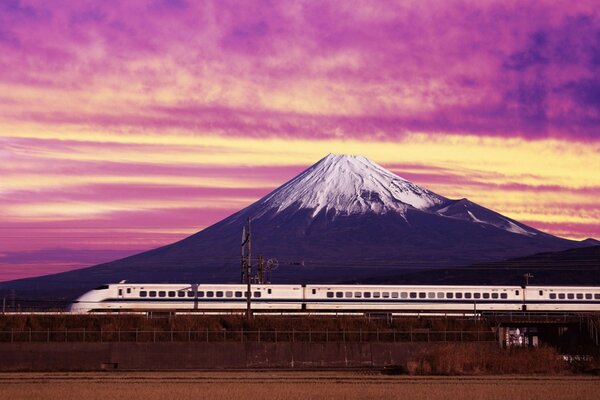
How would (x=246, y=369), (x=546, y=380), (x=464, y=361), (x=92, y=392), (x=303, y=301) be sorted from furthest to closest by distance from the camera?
1. (x=303, y=301)
2. (x=246, y=369)
3. (x=464, y=361)
4. (x=546, y=380)
5. (x=92, y=392)

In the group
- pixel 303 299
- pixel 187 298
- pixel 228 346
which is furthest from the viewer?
pixel 303 299

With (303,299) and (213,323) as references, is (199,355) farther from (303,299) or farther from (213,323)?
(303,299)

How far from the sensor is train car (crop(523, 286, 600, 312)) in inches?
3504

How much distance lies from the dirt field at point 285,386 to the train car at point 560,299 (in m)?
35.1

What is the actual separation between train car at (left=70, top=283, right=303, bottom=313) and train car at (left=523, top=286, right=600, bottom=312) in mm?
19528

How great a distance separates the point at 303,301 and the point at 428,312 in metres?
10.3

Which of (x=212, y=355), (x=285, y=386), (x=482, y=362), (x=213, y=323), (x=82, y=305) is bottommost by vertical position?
(x=285, y=386)

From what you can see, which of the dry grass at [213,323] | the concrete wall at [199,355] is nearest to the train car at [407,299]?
the dry grass at [213,323]

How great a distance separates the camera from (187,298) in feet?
283

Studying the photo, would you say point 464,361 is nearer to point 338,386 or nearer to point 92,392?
point 338,386

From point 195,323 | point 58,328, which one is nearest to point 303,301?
point 195,323

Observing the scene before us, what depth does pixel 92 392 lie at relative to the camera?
46594 mm

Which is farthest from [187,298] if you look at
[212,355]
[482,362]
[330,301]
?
[482,362]

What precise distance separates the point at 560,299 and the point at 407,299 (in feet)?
43.8
